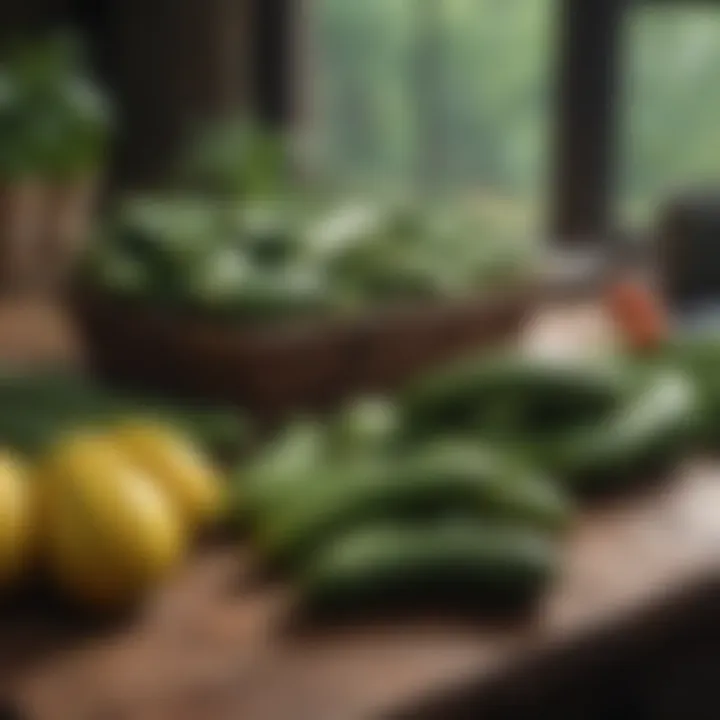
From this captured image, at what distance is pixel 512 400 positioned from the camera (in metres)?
1.20

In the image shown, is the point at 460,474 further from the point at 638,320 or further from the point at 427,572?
the point at 638,320

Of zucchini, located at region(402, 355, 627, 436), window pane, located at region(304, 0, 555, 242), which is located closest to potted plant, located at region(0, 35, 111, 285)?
window pane, located at region(304, 0, 555, 242)

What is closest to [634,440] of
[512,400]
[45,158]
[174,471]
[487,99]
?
[512,400]

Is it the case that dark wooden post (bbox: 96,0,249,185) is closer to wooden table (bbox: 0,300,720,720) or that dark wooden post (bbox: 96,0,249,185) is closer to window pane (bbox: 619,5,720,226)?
window pane (bbox: 619,5,720,226)

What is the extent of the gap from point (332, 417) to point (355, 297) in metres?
0.11

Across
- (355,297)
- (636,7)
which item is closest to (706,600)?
(355,297)

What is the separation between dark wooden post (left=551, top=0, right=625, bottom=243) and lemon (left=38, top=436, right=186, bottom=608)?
1120mm

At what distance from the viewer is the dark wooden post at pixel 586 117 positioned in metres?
1.95

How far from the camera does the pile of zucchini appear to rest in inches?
37.9

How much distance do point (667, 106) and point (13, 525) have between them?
120 centimetres

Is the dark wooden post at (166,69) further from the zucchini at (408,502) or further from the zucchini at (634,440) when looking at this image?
the zucchini at (408,502)

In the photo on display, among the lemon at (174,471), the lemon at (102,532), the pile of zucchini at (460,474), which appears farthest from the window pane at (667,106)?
the lemon at (102,532)

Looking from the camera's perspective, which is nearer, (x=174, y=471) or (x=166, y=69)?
(x=174, y=471)

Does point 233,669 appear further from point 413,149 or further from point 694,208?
point 413,149
